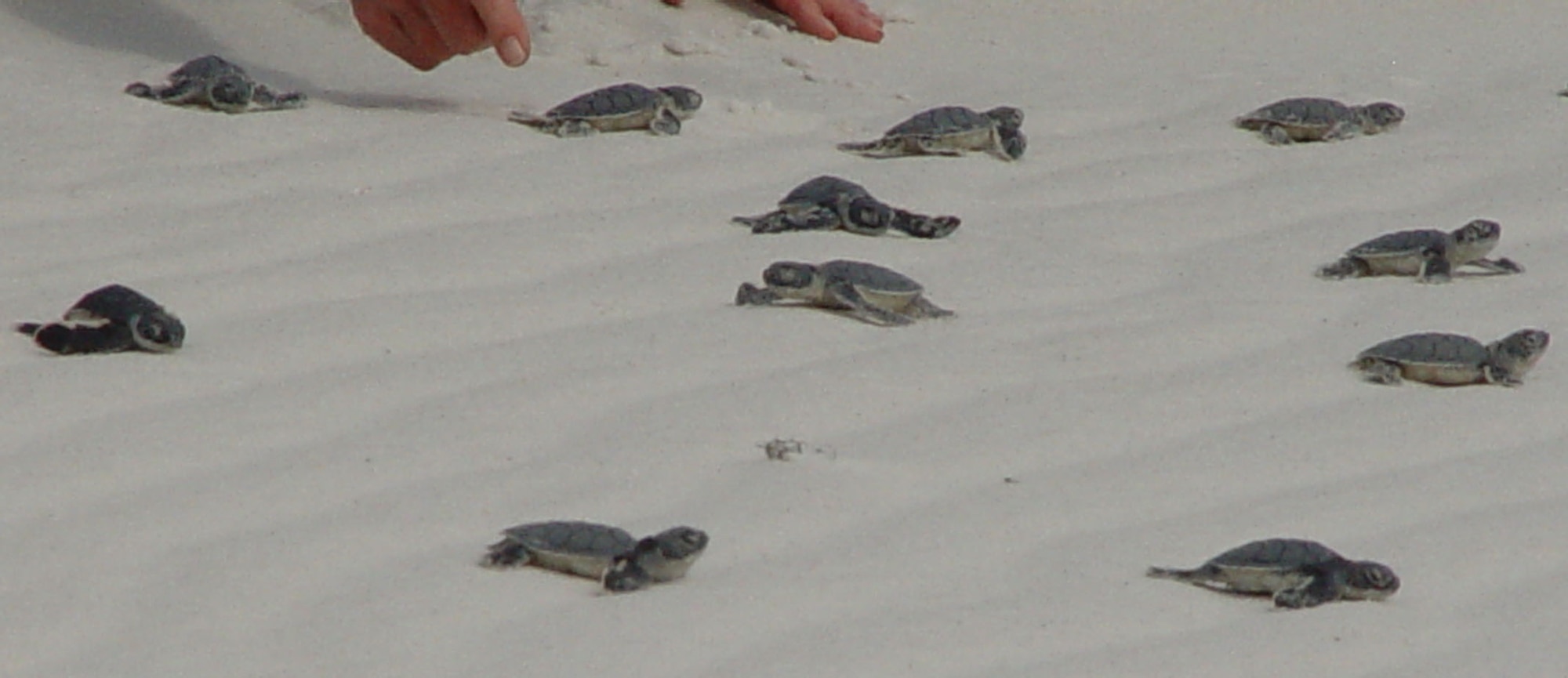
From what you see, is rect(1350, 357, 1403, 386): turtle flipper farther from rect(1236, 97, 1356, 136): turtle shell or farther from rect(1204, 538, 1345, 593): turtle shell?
rect(1236, 97, 1356, 136): turtle shell

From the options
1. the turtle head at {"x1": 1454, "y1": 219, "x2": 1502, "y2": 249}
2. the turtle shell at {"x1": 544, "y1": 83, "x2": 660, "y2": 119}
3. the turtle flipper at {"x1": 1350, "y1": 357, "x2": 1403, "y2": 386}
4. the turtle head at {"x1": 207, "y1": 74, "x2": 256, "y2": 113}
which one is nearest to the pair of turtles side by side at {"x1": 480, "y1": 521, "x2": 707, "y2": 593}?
the turtle flipper at {"x1": 1350, "y1": 357, "x2": 1403, "y2": 386}

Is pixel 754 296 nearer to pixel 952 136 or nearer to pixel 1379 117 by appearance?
pixel 952 136

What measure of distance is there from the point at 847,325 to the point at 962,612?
3.68ft

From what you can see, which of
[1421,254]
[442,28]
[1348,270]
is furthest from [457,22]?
[1421,254]

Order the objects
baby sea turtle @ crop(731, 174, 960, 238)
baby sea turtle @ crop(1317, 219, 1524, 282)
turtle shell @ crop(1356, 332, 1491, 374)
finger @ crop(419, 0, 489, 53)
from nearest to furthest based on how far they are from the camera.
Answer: turtle shell @ crop(1356, 332, 1491, 374) < baby sea turtle @ crop(1317, 219, 1524, 282) < baby sea turtle @ crop(731, 174, 960, 238) < finger @ crop(419, 0, 489, 53)

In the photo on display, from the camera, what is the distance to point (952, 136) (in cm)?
498

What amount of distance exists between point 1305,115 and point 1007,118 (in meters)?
0.65

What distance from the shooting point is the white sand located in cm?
287

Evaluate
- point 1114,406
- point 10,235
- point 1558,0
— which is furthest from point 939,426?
Answer: point 1558,0

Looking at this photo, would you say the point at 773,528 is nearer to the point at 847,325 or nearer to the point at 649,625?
the point at 649,625

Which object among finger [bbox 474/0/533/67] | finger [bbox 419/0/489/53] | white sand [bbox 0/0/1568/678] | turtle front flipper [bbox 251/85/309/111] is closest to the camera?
white sand [bbox 0/0/1568/678]

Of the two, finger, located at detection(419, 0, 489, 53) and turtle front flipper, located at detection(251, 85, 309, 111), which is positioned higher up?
finger, located at detection(419, 0, 489, 53)

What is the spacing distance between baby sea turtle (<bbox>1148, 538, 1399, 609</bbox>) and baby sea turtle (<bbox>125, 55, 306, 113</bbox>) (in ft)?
8.43

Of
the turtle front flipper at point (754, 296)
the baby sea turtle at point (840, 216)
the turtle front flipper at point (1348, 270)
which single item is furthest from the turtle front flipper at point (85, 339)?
the turtle front flipper at point (1348, 270)
